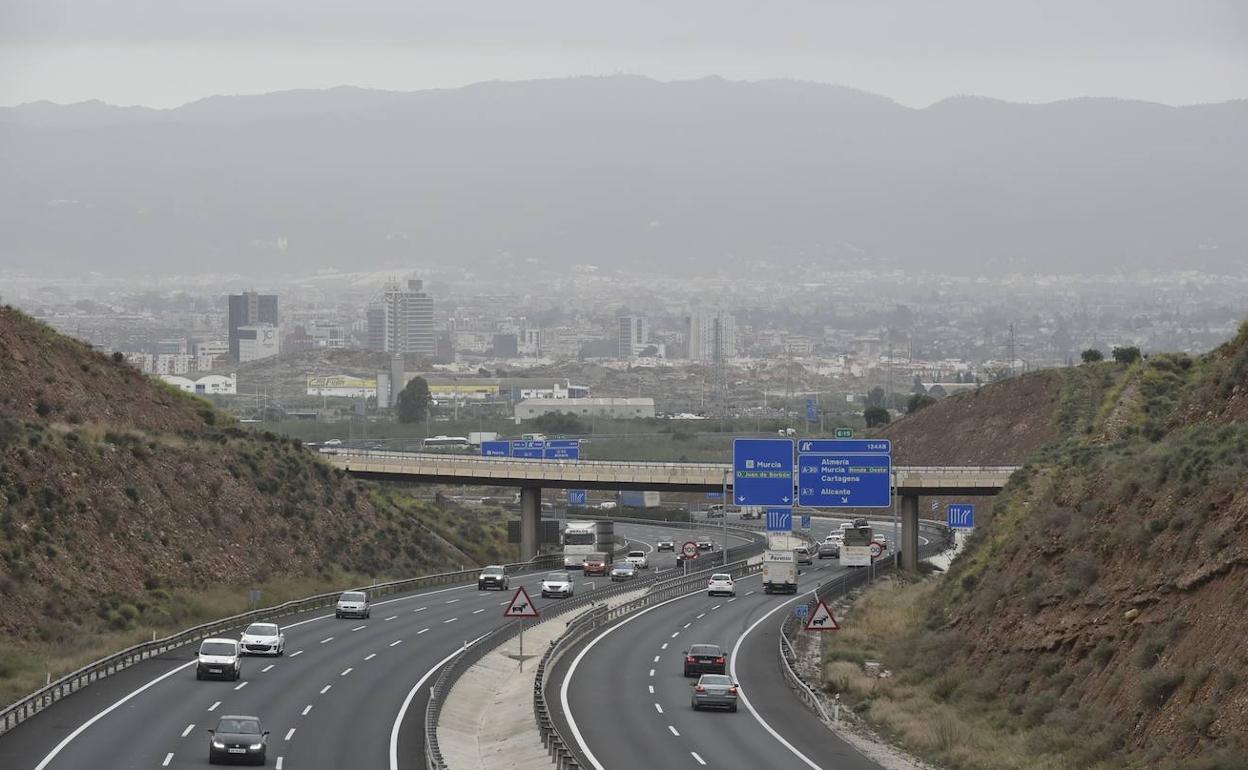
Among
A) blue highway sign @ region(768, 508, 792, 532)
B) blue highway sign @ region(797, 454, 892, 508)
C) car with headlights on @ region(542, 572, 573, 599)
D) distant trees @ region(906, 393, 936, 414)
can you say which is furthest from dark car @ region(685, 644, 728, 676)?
distant trees @ region(906, 393, 936, 414)

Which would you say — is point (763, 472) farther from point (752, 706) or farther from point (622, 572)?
point (752, 706)

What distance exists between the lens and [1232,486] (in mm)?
45938

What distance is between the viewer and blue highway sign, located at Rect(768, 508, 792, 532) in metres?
98.3

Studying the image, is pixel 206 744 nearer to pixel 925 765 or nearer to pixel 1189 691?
pixel 925 765

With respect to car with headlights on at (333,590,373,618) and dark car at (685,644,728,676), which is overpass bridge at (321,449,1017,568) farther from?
dark car at (685,644,728,676)

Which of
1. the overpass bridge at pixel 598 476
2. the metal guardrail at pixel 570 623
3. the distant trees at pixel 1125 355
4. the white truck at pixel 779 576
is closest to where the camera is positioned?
the metal guardrail at pixel 570 623

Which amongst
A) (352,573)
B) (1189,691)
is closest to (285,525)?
(352,573)

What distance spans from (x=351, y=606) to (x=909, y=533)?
1509 inches

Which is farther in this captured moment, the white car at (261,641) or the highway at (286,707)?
the white car at (261,641)

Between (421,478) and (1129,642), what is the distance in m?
68.8

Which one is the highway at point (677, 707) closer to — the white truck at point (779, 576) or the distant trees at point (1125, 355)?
the white truck at point (779, 576)

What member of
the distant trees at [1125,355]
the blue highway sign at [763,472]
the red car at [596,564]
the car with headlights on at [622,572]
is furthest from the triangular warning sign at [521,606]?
the distant trees at [1125,355]

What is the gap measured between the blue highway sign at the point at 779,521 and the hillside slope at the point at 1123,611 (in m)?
26.7

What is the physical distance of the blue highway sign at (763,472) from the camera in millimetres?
87250
